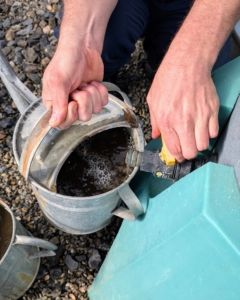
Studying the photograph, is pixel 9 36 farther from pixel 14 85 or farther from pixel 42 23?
pixel 14 85

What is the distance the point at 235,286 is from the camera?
60 cm

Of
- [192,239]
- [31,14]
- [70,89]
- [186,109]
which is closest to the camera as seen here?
[192,239]

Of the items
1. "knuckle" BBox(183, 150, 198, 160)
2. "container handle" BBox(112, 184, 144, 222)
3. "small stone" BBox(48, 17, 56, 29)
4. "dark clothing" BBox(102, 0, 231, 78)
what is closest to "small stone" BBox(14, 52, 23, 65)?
"small stone" BBox(48, 17, 56, 29)

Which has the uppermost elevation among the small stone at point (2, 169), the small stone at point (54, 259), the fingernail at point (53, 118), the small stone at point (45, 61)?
the fingernail at point (53, 118)

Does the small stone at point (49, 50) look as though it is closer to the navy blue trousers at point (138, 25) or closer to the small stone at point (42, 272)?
the navy blue trousers at point (138, 25)

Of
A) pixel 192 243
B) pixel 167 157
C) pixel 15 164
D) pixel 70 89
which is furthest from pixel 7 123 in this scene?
pixel 192 243

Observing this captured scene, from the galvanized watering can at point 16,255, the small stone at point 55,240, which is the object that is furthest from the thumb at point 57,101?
the small stone at point 55,240

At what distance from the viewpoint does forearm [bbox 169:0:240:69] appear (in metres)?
0.79

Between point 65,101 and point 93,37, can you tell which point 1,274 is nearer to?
point 65,101

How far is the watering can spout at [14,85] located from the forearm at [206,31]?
1.51ft

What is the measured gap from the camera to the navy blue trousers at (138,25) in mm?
1188

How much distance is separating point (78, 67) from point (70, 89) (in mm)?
72

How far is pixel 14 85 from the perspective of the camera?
1.02 m

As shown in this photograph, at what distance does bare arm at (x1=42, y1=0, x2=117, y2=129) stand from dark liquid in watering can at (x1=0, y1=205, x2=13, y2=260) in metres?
0.40
